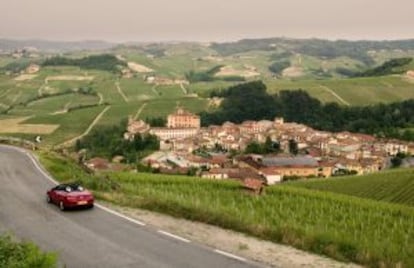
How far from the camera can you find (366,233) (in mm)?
16531

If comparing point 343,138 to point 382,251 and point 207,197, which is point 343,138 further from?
point 382,251

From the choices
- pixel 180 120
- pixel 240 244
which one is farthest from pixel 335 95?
pixel 240 244

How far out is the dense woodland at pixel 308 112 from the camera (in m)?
146

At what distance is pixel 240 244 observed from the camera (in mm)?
13930

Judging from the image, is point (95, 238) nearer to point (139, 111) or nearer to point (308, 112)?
point (139, 111)

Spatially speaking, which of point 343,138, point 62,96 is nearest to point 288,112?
point 343,138

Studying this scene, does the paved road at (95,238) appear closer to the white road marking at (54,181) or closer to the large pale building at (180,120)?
the white road marking at (54,181)

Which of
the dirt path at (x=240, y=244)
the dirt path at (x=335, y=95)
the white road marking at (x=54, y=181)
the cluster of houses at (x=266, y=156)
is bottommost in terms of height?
the cluster of houses at (x=266, y=156)

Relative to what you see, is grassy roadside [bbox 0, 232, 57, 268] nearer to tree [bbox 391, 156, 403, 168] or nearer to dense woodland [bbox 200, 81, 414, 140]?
tree [bbox 391, 156, 403, 168]

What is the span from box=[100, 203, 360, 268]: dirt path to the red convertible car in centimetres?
276

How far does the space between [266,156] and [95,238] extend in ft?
348

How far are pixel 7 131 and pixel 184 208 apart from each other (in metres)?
120

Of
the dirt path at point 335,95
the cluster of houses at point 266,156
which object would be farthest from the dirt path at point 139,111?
the dirt path at point 335,95

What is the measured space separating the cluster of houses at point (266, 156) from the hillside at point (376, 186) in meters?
43.0
